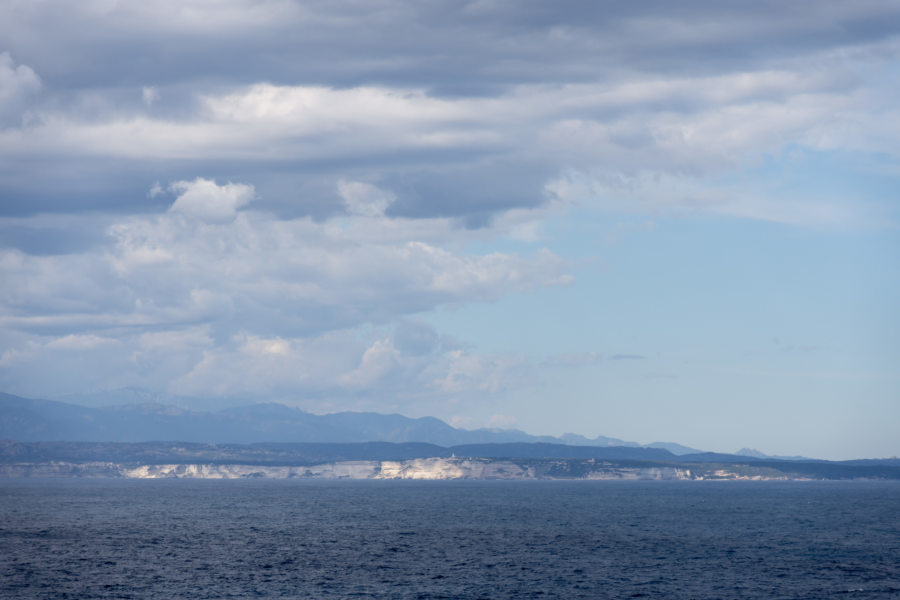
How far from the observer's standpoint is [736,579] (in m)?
117

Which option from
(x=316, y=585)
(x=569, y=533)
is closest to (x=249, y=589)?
(x=316, y=585)

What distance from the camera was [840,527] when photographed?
196750mm

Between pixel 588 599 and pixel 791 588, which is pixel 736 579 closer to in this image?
pixel 791 588

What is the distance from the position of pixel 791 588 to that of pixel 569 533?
7541 centimetres

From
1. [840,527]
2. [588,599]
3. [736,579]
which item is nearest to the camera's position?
[588,599]

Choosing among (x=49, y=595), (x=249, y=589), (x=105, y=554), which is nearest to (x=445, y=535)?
(x=105, y=554)

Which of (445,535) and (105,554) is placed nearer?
(105,554)

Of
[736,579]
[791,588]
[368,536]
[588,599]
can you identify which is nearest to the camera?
[588,599]

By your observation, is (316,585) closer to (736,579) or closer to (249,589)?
(249,589)

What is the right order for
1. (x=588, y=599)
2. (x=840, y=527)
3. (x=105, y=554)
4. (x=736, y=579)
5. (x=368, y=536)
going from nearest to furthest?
1. (x=588, y=599)
2. (x=736, y=579)
3. (x=105, y=554)
4. (x=368, y=536)
5. (x=840, y=527)

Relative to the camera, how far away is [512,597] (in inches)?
4082

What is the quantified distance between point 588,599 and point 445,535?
78.2 meters

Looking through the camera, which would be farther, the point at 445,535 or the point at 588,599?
the point at 445,535

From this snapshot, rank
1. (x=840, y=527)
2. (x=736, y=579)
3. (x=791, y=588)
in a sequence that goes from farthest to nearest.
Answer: (x=840, y=527)
(x=736, y=579)
(x=791, y=588)
